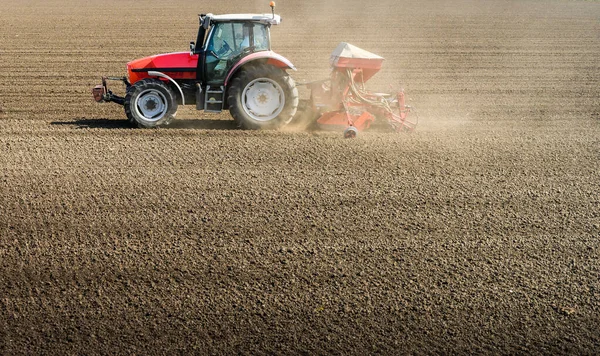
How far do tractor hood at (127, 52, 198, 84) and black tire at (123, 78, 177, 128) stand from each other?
0.89 ft

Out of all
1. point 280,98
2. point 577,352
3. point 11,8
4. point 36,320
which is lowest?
point 577,352

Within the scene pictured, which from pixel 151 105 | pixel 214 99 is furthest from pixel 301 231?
pixel 151 105

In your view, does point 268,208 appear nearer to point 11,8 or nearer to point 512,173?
point 512,173

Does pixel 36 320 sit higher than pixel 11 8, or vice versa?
pixel 11 8

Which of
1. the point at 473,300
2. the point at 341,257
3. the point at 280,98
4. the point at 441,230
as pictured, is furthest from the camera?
the point at 280,98

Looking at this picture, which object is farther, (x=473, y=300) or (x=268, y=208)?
(x=268, y=208)

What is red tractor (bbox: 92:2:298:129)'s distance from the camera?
408 inches

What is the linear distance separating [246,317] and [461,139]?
20.1 ft

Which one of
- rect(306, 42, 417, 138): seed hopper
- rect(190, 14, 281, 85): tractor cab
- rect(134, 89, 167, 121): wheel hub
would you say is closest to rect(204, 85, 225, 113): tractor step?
rect(190, 14, 281, 85): tractor cab

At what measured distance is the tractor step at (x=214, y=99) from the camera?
1053cm

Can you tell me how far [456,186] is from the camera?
857cm

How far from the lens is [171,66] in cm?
1057

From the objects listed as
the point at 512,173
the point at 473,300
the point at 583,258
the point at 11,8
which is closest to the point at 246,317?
the point at 473,300

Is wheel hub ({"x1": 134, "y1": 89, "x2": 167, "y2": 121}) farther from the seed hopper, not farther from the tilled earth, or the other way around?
the seed hopper
